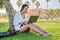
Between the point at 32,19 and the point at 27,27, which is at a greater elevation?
the point at 32,19

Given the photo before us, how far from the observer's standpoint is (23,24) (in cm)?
464

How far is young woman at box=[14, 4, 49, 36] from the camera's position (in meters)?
4.60

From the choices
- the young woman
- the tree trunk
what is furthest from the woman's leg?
the tree trunk

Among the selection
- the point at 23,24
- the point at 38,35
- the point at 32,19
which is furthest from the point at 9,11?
the point at 38,35

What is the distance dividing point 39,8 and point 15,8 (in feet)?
1.48

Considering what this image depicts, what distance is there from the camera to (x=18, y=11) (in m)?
4.65

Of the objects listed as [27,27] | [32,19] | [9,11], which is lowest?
[27,27]

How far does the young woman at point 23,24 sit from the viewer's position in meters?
4.60

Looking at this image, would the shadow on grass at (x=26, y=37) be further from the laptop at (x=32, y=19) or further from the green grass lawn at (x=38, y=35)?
the laptop at (x=32, y=19)

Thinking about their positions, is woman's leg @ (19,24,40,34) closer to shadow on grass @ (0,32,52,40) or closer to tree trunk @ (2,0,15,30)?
shadow on grass @ (0,32,52,40)

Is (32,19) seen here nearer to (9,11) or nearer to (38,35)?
(38,35)

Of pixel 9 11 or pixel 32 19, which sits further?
pixel 9 11

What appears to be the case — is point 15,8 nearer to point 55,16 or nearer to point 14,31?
point 14,31

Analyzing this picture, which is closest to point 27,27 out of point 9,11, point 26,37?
point 26,37
